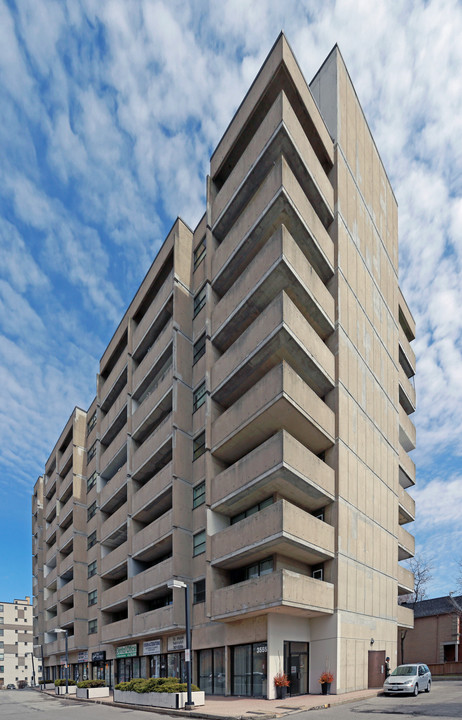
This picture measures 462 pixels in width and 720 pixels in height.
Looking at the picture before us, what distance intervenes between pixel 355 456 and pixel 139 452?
1767 centimetres

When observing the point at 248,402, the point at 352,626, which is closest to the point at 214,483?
the point at 248,402

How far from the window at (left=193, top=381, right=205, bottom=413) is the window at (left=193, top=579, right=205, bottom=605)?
10.7 m

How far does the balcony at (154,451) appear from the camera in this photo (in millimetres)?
A: 37891

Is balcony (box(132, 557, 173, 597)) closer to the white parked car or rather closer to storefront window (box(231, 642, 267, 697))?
storefront window (box(231, 642, 267, 697))

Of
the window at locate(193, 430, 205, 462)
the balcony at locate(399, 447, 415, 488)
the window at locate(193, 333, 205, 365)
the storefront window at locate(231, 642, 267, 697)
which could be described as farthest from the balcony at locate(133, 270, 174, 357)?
the storefront window at locate(231, 642, 267, 697)

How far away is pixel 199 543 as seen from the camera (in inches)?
1340

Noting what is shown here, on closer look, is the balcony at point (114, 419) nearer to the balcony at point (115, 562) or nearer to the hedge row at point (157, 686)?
the balcony at point (115, 562)

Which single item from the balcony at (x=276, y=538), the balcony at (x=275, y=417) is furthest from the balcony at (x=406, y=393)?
the balcony at (x=276, y=538)

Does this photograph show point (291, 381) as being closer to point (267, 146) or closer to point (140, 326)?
point (267, 146)

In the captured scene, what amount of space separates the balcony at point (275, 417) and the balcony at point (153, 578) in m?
8.27

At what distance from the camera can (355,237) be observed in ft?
120

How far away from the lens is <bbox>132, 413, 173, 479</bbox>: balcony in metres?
37.9

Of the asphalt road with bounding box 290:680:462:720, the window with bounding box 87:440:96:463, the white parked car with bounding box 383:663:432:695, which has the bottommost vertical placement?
the white parked car with bounding box 383:663:432:695

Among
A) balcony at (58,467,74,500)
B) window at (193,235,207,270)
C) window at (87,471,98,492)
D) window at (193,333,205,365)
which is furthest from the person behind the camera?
balcony at (58,467,74,500)
